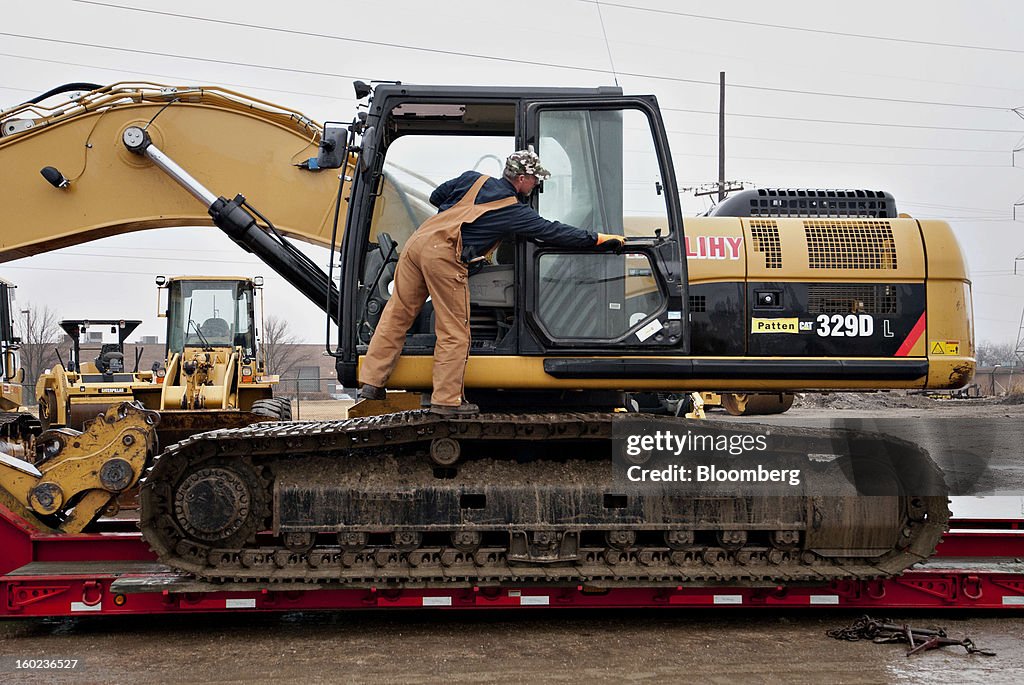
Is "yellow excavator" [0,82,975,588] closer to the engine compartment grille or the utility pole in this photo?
the engine compartment grille

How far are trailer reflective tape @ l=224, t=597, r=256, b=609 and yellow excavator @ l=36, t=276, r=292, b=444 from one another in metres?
5.13

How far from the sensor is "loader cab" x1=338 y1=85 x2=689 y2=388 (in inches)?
241

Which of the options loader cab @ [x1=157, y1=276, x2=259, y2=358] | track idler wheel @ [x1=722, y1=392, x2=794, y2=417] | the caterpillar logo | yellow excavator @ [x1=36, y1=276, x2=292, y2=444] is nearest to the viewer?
the caterpillar logo

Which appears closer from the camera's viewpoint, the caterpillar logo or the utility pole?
the caterpillar logo

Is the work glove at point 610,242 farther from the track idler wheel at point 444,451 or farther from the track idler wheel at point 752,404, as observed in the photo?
the track idler wheel at point 752,404

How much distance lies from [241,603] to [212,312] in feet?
35.5

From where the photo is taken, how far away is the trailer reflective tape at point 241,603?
623 centimetres

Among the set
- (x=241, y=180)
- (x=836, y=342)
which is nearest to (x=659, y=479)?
(x=836, y=342)

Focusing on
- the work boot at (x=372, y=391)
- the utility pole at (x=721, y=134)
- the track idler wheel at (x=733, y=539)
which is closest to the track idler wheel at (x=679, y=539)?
the track idler wheel at (x=733, y=539)

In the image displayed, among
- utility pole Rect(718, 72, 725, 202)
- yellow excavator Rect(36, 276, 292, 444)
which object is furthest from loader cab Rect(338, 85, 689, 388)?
utility pole Rect(718, 72, 725, 202)

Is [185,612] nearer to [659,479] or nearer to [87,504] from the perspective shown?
[87,504]

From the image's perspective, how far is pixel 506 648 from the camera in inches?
237

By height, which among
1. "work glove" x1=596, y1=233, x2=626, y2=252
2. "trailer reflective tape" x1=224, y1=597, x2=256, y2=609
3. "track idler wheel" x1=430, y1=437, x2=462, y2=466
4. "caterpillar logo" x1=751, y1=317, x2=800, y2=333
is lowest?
"trailer reflective tape" x1=224, y1=597, x2=256, y2=609

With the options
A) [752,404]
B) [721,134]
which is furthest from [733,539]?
[721,134]
